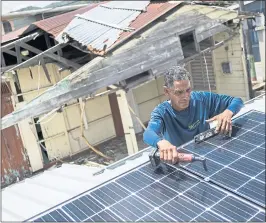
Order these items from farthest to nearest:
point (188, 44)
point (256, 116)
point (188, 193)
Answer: point (188, 44)
point (256, 116)
point (188, 193)

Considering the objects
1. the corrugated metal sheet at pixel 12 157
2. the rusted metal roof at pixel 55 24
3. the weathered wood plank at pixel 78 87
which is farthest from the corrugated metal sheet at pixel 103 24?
the corrugated metal sheet at pixel 12 157

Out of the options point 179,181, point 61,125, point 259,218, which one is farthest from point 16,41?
point 259,218

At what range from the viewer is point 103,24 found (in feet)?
35.7

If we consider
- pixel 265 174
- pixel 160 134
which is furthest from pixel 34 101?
pixel 265 174

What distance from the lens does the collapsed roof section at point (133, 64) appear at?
9.01 metres

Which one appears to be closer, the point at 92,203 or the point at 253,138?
the point at 92,203

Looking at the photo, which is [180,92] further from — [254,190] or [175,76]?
[254,190]

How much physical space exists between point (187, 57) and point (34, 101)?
16.0 feet

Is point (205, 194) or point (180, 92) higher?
point (180, 92)

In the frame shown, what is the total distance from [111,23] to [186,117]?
7.90 m

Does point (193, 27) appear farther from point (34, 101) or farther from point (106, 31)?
point (34, 101)

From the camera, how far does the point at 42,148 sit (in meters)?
12.7

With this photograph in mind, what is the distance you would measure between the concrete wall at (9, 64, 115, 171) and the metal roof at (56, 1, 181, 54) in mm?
2264

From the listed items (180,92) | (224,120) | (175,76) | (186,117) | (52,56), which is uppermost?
(52,56)
